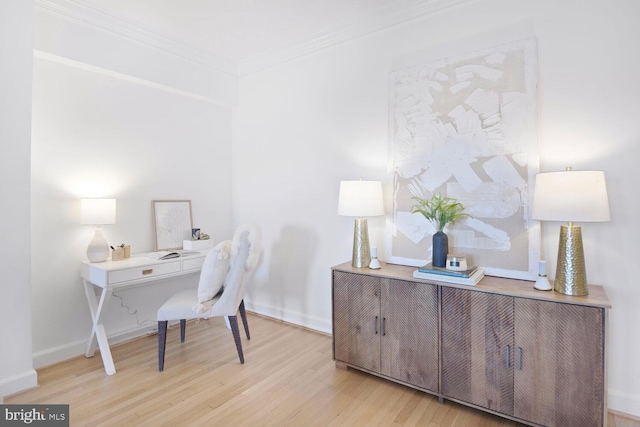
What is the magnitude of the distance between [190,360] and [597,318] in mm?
2602

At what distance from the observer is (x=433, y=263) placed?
2.25 m

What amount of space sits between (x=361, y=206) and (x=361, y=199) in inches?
2.0

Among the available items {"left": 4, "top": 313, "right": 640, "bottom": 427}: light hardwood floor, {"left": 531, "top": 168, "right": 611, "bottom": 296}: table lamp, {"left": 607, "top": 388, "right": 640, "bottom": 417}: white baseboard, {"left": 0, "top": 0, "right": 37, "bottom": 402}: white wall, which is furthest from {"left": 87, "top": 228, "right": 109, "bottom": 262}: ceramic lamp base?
{"left": 607, "top": 388, "right": 640, "bottom": 417}: white baseboard

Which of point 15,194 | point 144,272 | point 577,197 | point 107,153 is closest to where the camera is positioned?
point 577,197

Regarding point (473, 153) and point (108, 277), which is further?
point (108, 277)

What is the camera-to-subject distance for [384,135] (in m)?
2.74

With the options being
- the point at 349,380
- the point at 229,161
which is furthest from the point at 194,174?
the point at 349,380

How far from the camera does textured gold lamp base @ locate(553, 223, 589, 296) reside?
1.77m

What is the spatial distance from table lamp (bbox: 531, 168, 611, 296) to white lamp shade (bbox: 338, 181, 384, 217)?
1005 millimetres

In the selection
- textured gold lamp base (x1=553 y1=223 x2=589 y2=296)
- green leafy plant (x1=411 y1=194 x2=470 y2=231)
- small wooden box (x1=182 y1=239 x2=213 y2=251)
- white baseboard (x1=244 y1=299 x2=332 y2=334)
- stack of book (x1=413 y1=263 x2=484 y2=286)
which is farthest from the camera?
small wooden box (x1=182 y1=239 x2=213 y2=251)

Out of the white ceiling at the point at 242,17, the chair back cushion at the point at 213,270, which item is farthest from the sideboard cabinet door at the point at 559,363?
the white ceiling at the point at 242,17

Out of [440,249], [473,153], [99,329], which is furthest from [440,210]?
[99,329]

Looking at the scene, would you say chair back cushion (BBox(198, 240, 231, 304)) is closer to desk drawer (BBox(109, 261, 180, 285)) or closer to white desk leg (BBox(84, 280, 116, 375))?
desk drawer (BBox(109, 261, 180, 285))

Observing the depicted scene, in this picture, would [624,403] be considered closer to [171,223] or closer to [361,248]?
[361,248]
